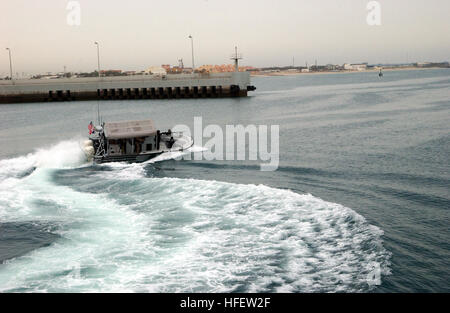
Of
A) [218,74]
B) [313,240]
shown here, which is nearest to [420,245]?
[313,240]

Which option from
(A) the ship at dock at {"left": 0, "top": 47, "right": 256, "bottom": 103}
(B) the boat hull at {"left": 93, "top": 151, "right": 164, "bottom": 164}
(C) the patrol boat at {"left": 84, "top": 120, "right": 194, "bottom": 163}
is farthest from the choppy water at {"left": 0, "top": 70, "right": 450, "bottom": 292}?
(A) the ship at dock at {"left": 0, "top": 47, "right": 256, "bottom": 103}

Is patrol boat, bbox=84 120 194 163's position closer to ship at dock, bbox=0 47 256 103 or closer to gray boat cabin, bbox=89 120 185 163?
gray boat cabin, bbox=89 120 185 163

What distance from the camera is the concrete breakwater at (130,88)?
112750 millimetres

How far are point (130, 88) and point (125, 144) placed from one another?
86899mm

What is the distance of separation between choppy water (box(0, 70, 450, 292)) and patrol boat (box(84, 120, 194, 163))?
1.50 meters

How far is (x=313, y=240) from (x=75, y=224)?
11567 mm

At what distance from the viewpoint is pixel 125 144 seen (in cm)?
3881

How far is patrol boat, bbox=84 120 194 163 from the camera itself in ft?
125

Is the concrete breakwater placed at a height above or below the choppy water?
above

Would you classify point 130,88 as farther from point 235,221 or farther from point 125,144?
point 235,221

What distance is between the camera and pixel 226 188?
2784cm

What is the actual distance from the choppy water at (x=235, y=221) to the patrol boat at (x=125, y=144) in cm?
150

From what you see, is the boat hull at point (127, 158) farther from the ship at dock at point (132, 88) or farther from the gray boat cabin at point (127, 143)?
the ship at dock at point (132, 88)

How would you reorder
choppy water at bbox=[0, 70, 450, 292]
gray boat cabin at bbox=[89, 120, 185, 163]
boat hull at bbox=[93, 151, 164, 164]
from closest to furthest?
choppy water at bbox=[0, 70, 450, 292], boat hull at bbox=[93, 151, 164, 164], gray boat cabin at bbox=[89, 120, 185, 163]
